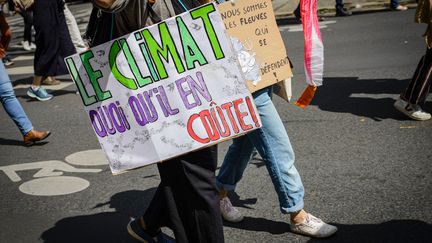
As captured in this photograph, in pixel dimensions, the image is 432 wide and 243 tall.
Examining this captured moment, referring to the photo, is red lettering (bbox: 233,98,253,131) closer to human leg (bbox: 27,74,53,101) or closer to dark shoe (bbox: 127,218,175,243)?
dark shoe (bbox: 127,218,175,243)

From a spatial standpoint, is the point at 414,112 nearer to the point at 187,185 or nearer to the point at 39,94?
the point at 187,185

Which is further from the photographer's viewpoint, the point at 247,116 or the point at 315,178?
the point at 315,178

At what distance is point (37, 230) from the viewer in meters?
3.57

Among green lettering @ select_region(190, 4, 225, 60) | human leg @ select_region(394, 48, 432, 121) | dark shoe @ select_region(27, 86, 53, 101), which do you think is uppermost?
green lettering @ select_region(190, 4, 225, 60)

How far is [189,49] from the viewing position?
2.31 metres

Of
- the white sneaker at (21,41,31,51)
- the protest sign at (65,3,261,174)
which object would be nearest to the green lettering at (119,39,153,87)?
the protest sign at (65,3,261,174)

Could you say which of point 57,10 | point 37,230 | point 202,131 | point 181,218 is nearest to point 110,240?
point 37,230

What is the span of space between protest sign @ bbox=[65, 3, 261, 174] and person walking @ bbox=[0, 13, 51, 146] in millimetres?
3122

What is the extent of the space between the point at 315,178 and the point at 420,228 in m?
0.97

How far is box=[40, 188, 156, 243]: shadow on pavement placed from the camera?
3389 millimetres

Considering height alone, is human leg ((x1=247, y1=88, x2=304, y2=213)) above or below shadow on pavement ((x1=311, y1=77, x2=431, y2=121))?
above

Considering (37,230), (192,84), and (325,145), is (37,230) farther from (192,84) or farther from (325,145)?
(325,145)

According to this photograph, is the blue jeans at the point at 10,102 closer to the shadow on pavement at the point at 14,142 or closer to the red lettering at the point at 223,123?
the shadow on pavement at the point at 14,142

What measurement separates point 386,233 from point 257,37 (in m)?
1.40
